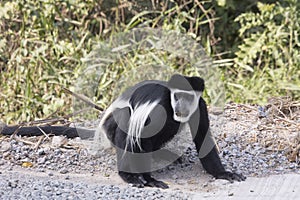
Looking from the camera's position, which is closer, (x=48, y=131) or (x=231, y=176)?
(x=231, y=176)

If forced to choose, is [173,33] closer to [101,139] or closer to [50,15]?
[50,15]

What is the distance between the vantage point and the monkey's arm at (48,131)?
3.80 metres

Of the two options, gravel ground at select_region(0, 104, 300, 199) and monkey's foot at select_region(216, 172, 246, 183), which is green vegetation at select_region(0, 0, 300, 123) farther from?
monkey's foot at select_region(216, 172, 246, 183)

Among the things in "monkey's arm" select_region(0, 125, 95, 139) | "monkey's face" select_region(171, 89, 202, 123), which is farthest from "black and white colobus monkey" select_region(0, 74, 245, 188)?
"monkey's arm" select_region(0, 125, 95, 139)

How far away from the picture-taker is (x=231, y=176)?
10.4 feet

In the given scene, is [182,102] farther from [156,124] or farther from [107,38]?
[107,38]

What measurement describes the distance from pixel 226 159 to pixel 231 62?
2757 millimetres

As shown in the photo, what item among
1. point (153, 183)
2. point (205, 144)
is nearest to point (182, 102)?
point (205, 144)

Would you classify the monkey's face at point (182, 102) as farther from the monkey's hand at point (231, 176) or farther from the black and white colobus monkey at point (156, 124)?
the monkey's hand at point (231, 176)

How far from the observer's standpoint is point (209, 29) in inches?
252

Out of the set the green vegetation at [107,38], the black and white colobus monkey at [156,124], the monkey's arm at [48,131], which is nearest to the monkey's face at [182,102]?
the black and white colobus monkey at [156,124]

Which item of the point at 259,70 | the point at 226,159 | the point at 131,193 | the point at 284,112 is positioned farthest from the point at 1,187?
the point at 259,70

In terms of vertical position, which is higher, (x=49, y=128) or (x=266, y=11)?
(x=266, y=11)

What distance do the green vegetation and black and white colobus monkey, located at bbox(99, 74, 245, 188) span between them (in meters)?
1.81
